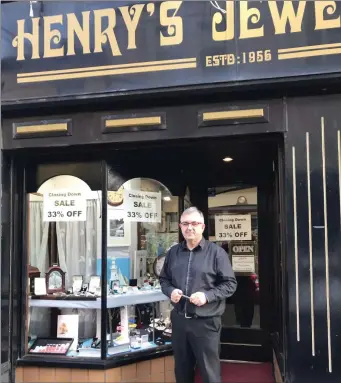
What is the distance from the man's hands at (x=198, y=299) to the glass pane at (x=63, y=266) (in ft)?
4.64

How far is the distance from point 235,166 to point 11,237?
2596mm

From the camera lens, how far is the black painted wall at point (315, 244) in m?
3.76

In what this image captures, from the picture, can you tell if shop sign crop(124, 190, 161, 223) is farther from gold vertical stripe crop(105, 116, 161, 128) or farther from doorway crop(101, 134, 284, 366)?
gold vertical stripe crop(105, 116, 161, 128)

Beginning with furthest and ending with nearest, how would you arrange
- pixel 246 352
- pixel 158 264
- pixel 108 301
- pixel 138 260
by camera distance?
1. pixel 246 352
2. pixel 158 264
3. pixel 138 260
4. pixel 108 301

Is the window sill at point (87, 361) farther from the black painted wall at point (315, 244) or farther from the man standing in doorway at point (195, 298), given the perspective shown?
the black painted wall at point (315, 244)

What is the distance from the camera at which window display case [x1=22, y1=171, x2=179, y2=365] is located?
15.4 ft

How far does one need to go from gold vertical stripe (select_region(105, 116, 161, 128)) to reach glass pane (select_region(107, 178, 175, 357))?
2.69 ft

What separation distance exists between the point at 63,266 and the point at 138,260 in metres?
0.80

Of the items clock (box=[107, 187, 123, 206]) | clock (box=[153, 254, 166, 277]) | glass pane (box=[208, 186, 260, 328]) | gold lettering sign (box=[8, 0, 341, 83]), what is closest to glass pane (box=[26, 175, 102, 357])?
clock (box=[107, 187, 123, 206])

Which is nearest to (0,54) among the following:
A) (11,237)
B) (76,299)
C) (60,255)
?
(11,237)

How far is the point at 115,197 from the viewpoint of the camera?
15.8 ft

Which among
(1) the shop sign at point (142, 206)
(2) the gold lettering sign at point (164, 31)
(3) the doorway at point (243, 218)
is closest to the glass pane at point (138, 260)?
(1) the shop sign at point (142, 206)

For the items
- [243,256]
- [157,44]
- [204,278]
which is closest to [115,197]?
[204,278]

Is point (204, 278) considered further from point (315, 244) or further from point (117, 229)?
point (117, 229)
